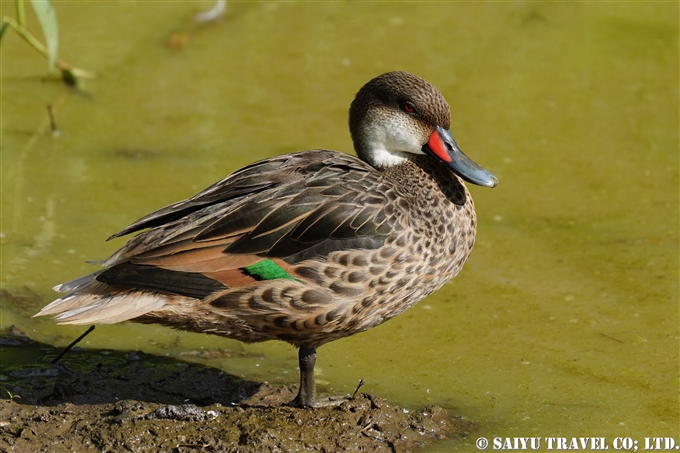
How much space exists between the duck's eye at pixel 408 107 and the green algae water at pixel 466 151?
1161 mm

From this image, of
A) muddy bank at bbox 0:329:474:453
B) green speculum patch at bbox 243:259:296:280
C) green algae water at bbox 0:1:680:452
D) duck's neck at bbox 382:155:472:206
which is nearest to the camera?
A: muddy bank at bbox 0:329:474:453

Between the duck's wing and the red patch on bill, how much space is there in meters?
0.38

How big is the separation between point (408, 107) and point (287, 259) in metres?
0.96

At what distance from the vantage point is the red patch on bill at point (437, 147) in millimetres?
4457

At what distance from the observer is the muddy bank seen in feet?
12.7

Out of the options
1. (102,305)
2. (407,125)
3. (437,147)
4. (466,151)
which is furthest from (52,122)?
(437,147)

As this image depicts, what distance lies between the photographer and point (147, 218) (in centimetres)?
421

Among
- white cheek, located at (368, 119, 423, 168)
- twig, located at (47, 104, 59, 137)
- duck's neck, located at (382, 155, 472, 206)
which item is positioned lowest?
twig, located at (47, 104, 59, 137)

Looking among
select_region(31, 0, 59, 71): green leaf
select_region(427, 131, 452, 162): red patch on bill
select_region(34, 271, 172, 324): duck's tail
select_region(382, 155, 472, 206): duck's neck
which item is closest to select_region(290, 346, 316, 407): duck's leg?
select_region(34, 271, 172, 324): duck's tail

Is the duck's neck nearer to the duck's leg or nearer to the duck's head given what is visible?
the duck's head

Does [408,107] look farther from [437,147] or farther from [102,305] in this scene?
[102,305]

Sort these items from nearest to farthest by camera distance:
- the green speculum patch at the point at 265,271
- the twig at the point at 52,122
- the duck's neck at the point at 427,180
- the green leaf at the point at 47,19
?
the green speculum patch at the point at 265,271, the duck's neck at the point at 427,180, the green leaf at the point at 47,19, the twig at the point at 52,122

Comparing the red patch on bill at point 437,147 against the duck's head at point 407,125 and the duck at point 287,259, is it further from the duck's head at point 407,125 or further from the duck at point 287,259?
the duck at point 287,259

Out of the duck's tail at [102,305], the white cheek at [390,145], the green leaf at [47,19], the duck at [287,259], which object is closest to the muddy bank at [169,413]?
the duck at [287,259]
